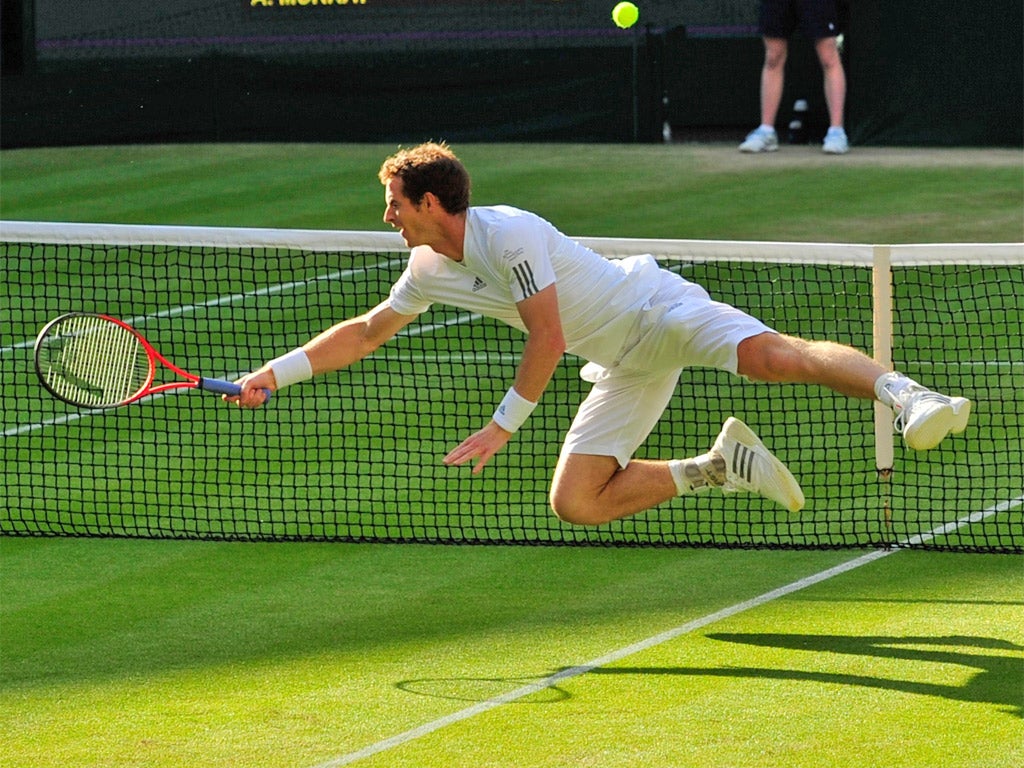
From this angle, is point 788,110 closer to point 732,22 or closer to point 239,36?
point 732,22

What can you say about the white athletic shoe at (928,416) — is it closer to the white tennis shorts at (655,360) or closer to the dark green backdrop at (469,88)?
the white tennis shorts at (655,360)

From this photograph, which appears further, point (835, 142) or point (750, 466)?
point (835, 142)

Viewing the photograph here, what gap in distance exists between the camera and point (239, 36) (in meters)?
19.2

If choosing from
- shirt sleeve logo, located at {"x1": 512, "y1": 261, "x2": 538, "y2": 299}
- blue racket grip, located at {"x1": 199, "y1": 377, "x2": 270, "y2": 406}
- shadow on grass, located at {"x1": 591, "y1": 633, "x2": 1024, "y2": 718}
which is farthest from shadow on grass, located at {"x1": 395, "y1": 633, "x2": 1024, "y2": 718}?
shirt sleeve logo, located at {"x1": 512, "y1": 261, "x2": 538, "y2": 299}

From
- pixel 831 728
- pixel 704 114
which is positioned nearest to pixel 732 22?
pixel 704 114

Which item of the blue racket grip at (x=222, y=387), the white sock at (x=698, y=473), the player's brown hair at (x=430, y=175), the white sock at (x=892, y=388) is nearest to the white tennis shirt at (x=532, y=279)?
the player's brown hair at (x=430, y=175)

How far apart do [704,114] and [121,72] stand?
614cm

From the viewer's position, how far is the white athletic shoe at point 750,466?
702 centimetres

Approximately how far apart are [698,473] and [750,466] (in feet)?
0.69

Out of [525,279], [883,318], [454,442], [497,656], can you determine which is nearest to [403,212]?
[525,279]

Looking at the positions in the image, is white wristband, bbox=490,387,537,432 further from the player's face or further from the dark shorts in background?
the dark shorts in background

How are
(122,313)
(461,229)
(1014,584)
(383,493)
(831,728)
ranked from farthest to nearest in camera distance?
(122,313)
(383,493)
(1014,584)
(461,229)
(831,728)

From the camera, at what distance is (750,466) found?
277 inches

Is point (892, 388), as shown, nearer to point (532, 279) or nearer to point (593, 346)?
point (593, 346)
